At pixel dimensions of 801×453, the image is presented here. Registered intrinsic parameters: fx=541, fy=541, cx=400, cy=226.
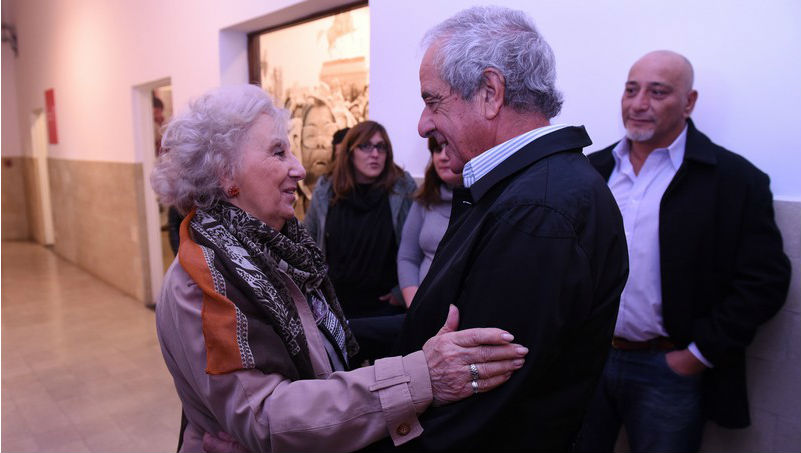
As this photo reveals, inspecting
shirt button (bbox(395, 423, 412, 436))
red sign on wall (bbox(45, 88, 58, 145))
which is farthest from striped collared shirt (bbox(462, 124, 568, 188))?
red sign on wall (bbox(45, 88, 58, 145))

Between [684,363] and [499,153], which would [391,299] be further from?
[499,153]

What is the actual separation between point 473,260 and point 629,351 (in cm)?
134

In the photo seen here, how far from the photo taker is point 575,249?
98cm

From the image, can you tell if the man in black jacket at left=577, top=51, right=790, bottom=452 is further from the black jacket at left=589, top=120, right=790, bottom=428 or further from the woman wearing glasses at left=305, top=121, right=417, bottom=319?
the woman wearing glasses at left=305, top=121, right=417, bottom=319

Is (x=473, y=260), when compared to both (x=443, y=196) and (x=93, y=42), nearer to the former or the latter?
(x=443, y=196)

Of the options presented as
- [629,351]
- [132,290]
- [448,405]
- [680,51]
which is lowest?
[132,290]

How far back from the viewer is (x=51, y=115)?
27.6ft

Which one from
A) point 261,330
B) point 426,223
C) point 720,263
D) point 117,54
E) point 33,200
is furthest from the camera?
point 33,200

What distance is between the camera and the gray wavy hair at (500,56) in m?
1.12

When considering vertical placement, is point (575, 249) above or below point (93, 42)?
below

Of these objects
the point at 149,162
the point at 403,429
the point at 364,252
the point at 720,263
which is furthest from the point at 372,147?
the point at 149,162

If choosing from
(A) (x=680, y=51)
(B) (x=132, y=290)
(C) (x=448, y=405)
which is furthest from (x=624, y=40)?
(B) (x=132, y=290)

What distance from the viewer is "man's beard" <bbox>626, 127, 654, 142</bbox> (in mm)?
1980

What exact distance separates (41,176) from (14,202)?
4.20 ft
